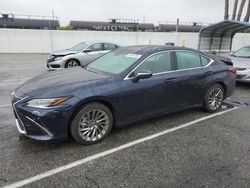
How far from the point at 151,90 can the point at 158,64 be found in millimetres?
556

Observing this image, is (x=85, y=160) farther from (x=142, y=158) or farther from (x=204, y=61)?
(x=204, y=61)

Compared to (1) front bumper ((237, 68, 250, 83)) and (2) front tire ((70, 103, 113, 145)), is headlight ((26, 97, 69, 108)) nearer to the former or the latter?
(2) front tire ((70, 103, 113, 145))

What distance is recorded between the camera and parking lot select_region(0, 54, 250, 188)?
2615mm

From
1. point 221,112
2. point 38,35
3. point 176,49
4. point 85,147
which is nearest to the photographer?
point 85,147

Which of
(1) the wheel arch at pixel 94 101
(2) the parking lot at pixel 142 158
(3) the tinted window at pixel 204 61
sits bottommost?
(2) the parking lot at pixel 142 158

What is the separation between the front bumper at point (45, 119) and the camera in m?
2.98

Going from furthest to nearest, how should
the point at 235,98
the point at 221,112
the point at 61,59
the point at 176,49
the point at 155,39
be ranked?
the point at 155,39 < the point at 61,59 < the point at 235,98 < the point at 221,112 < the point at 176,49

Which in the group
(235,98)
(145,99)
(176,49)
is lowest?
(235,98)

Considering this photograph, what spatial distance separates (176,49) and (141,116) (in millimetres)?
1536

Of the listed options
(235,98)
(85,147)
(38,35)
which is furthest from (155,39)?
(85,147)

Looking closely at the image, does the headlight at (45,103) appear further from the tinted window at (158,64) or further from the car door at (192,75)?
the car door at (192,75)

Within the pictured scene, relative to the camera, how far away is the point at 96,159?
3.04 m

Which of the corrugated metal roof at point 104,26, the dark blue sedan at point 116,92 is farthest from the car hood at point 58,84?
the corrugated metal roof at point 104,26

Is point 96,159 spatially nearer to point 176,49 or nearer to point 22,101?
point 22,101
